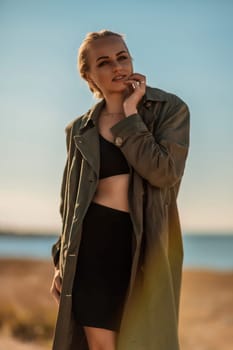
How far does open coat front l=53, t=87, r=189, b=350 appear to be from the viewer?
7.97 feet

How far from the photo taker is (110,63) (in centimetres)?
255

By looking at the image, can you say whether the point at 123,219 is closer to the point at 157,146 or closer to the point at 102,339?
the point at 157,146

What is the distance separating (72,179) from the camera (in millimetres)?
2707

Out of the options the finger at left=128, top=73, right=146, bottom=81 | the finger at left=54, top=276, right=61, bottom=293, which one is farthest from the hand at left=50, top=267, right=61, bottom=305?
the finger at left=128, top=73, right=146, bottom=81

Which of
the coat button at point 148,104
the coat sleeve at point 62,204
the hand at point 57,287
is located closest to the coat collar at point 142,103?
the coat button at point 148,104

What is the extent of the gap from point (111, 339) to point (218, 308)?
29.1 ft

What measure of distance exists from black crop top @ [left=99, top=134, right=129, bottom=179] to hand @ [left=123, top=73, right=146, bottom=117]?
0.45 feet

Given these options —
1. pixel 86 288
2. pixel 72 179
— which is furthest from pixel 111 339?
pixel 72 179

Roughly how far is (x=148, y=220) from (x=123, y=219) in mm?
101

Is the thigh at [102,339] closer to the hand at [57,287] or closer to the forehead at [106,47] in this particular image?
the hand at [57,287]

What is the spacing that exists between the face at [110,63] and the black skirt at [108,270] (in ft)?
1.38

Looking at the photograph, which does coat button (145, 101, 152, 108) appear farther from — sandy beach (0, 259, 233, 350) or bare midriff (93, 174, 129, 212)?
sandy beach (0, 259, 233, 350)

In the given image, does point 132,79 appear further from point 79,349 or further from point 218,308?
point 218,308

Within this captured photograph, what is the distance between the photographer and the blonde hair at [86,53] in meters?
2.59
